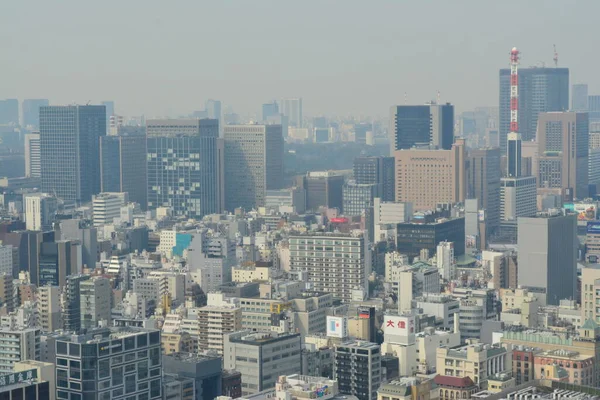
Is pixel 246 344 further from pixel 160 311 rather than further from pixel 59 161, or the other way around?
pixel 59 161

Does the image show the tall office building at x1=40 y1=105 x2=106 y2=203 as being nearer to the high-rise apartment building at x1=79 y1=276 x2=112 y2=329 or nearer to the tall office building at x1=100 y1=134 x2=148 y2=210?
the tall office building at x1=100 y1=134 x2=148 y2=210

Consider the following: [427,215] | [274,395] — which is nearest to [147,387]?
[274,395]

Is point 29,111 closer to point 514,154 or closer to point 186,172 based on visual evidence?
point 186,172

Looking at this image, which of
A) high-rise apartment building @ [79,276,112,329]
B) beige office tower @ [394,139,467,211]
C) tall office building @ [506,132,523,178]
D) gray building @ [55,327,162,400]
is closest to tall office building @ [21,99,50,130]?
beige office tower @ [394,139,467,211]

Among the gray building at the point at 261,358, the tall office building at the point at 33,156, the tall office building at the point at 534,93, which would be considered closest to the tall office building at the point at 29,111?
the tall office building at the point at 33,156

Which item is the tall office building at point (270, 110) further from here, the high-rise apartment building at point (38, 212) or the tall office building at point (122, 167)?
the high-rise apartment building at point (38, 212)

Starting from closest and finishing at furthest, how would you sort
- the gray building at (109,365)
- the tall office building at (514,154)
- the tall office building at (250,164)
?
the gray building at (109,365), the tall office building at (514,154), the tall office building at (250,164)

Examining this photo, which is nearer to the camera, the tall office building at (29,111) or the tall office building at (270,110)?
the tall office building at (29,111)
